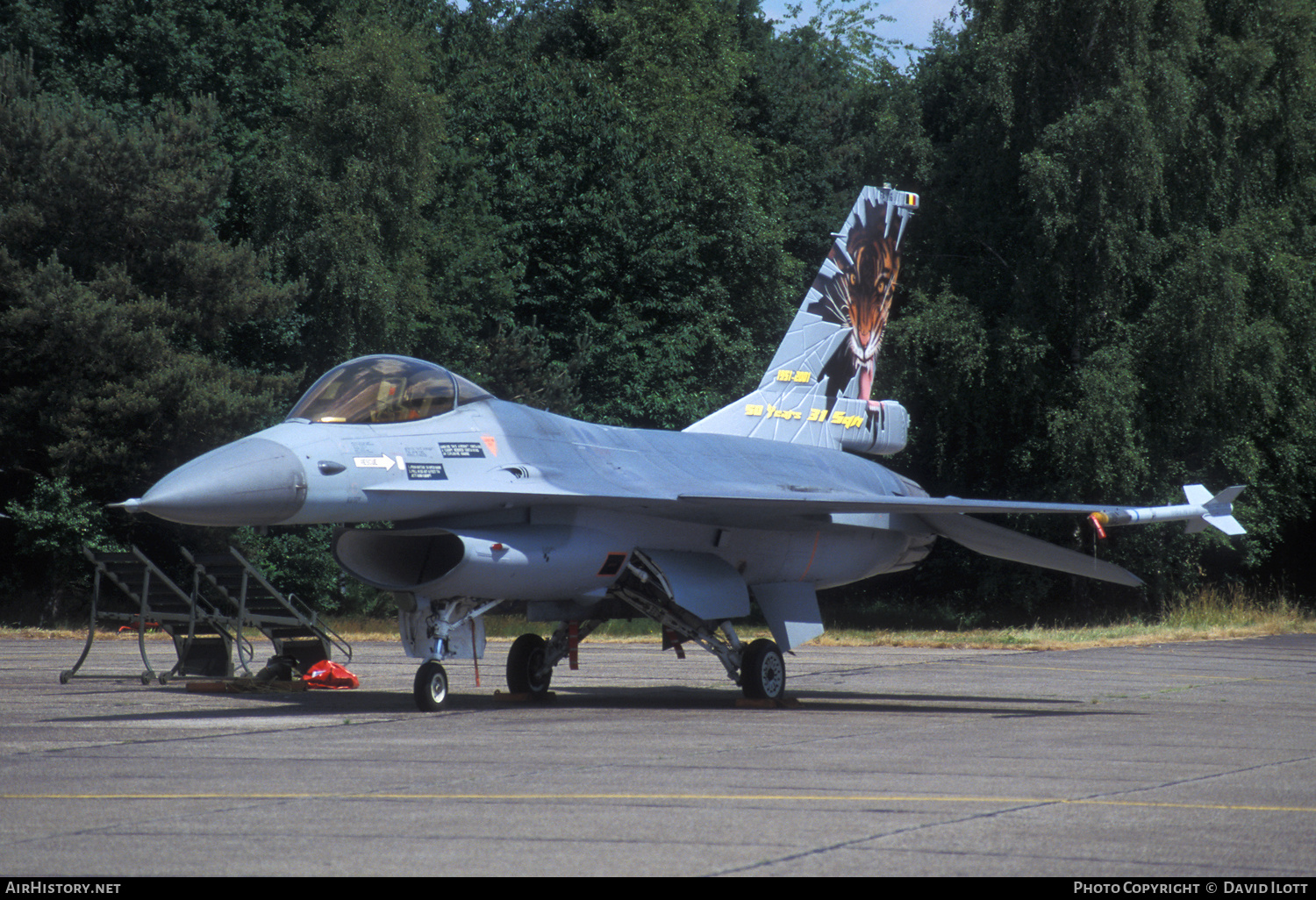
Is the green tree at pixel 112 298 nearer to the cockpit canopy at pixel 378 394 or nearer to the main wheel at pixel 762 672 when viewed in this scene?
the cockpit canopy at pixel 378 394

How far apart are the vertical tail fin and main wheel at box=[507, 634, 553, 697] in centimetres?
424

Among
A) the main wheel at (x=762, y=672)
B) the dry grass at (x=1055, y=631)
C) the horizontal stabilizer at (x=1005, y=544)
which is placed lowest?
the dry grass at (x=1055, y=631)

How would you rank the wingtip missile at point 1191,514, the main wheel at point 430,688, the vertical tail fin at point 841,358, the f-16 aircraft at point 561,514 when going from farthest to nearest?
the vertical tail fin at point 841,358 < the wingtip missile at point 1191,514 < the main wheel at point 430,688 < the f-16 aircraft at point 561,514

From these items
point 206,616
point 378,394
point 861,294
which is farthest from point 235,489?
point 861,294

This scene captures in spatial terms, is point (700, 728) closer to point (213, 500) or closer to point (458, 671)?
point (213, 500)

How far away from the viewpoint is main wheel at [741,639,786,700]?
13.1m

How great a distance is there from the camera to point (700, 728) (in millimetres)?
10352

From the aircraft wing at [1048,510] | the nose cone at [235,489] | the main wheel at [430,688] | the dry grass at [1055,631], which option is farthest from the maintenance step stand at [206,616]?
the dry grass at [1055,631]

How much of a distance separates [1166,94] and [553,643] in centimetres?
2117

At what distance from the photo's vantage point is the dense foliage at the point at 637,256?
27.8m

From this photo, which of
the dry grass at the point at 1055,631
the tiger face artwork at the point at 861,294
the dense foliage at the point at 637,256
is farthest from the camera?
the dense foliage at the point at 637,256

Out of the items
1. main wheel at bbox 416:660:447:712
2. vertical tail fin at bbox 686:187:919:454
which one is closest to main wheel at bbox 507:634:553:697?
main wheel at bbox 416:660:447:712

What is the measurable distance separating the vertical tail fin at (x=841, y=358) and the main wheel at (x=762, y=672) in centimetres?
406

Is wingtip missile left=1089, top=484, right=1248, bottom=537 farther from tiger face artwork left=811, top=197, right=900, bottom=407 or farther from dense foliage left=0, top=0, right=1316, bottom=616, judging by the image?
dense foliage left=0, top=0, right=1316, bottom=616
